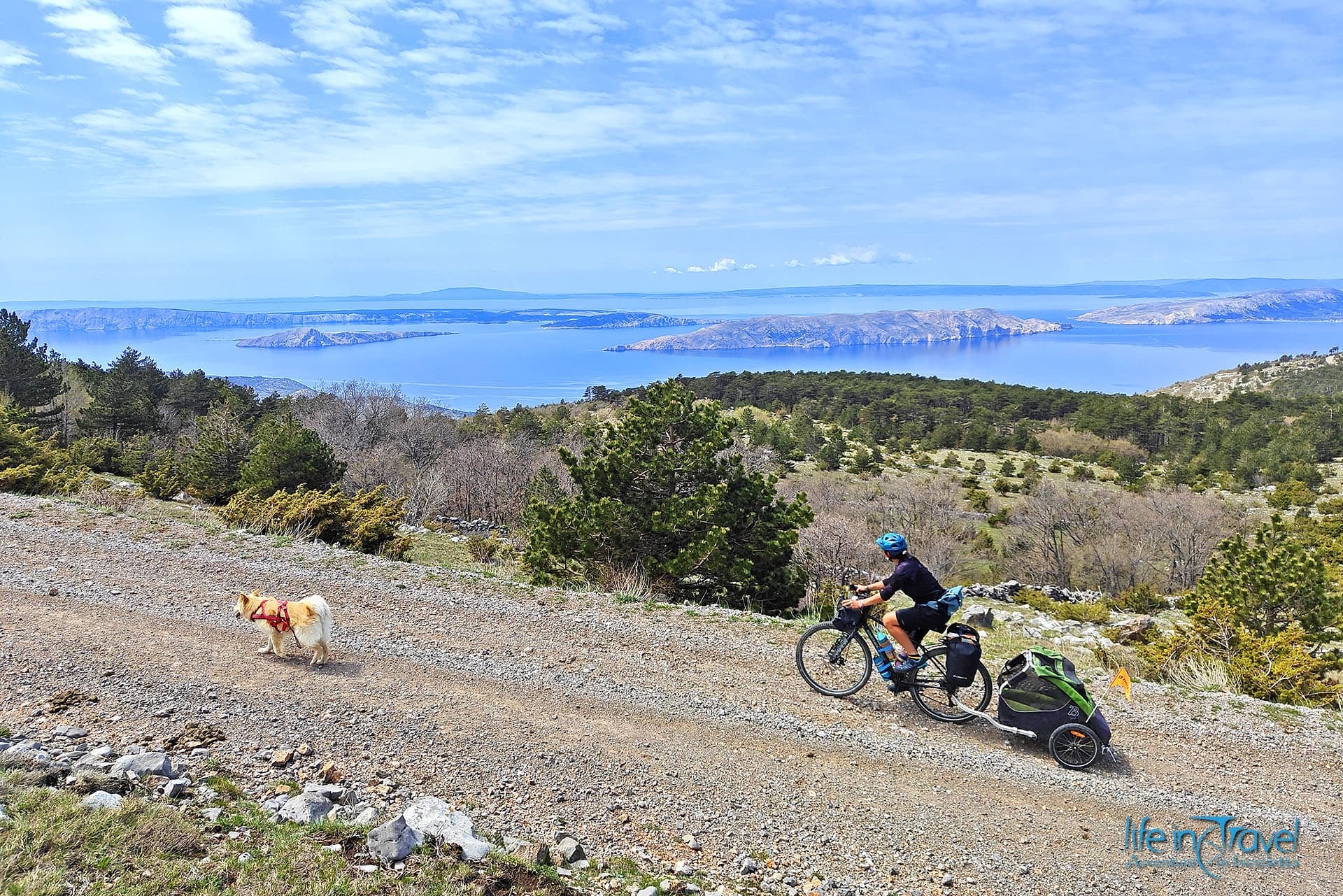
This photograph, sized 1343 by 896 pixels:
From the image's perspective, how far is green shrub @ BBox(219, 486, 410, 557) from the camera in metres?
12.8

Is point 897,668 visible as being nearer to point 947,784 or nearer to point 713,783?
point 947,784

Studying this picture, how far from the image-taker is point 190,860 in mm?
3711

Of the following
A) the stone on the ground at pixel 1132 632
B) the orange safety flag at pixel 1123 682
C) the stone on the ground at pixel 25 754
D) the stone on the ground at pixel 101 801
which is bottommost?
the stone on the ground at pixel 1132 632

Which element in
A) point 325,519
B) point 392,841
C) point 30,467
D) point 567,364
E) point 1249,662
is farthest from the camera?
point 567,364

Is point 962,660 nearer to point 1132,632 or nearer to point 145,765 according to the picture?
point 145,765

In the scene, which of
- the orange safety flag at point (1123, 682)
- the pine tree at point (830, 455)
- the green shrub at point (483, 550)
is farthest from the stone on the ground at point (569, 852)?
the pine tree at point (830, 455)

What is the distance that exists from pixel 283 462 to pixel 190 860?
17853mm

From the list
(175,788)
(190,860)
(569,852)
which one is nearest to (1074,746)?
(569,852)

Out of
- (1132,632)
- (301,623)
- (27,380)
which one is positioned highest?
(27,380)

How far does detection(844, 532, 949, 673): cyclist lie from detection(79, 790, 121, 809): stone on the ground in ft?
18.2

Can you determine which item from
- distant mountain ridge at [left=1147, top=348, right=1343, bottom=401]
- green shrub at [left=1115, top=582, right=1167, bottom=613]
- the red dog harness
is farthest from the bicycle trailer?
distant mountain ridge at [left=1147, top=348, right=1343, bottom=401]

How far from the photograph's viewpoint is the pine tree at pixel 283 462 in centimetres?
1934

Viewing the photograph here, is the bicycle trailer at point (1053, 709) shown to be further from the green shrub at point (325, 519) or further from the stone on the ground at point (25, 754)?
the green shrub at point (325, 519)

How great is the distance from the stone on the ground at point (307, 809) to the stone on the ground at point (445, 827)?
1.66 feet
